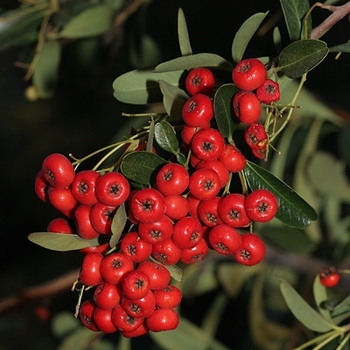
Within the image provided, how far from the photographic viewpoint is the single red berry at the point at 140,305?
2.75 feet

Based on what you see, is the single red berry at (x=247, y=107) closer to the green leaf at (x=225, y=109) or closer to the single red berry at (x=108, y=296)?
the green leaf at (x=225, y=109)

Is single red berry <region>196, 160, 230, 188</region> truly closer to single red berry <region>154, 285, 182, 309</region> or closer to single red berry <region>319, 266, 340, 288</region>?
single red berry <region>154, 285, 182, 309</region>

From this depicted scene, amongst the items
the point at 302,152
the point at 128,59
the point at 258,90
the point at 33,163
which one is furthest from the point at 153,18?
the point at 258,90

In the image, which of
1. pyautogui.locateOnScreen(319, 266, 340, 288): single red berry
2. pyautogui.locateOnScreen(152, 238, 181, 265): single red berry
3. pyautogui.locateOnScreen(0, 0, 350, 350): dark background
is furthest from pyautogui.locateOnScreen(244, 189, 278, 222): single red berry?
pyautogui.locateOnScreen(0, 0, 350, 350): dark background

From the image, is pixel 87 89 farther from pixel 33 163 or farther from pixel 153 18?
pixel 33 163

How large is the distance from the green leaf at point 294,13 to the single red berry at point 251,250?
11.3 inches

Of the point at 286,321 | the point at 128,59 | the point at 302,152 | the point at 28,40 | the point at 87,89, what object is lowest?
the point at 286,321

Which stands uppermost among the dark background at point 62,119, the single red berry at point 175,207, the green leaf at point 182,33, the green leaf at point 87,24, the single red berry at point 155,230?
the green leaf at point 182,33

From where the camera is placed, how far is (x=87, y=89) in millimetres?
2201

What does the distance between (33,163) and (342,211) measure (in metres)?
1.41

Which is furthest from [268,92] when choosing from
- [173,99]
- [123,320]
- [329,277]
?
[329,277]

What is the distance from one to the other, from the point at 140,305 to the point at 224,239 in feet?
0.45

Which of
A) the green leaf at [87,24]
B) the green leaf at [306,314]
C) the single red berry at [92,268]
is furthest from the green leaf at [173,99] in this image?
the green leaf at [87,24]

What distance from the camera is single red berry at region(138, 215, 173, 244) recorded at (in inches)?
32.2
